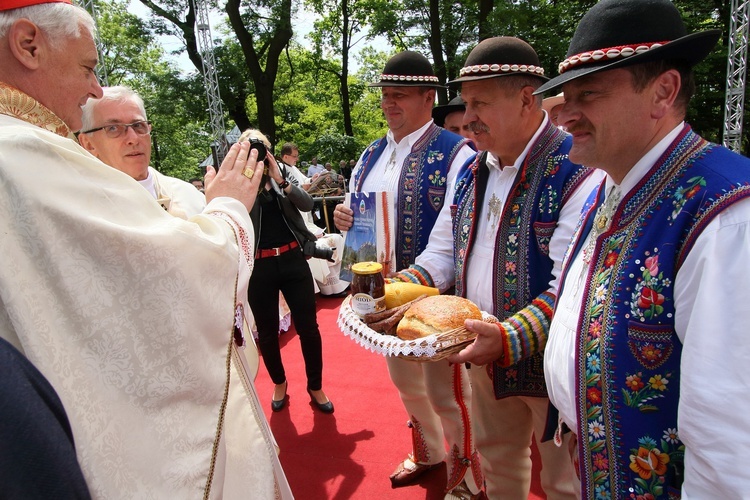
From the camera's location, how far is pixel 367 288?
6.41 feet

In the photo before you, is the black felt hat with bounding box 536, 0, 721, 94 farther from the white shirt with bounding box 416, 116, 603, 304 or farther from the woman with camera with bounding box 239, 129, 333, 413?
the woman with camera with bounding box 239, 129, 333, 413

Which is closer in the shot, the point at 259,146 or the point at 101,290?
the point at 101,290

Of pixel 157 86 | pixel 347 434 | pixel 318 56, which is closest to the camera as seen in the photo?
pixel 347 434

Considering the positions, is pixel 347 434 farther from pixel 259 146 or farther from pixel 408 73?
pixel 408 73

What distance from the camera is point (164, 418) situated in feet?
3.89

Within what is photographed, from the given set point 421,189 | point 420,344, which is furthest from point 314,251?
point 420,344

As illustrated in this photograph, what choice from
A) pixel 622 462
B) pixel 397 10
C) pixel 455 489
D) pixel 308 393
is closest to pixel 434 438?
pixel 455 489

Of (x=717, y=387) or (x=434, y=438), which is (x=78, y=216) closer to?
(x=717, y=387)

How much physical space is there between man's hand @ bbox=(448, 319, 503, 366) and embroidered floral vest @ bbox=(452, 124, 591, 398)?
0.32 meters

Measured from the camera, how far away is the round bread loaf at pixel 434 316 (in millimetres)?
1716

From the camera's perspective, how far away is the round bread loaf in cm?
172

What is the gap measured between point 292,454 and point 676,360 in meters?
2.83

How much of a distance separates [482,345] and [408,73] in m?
1.80

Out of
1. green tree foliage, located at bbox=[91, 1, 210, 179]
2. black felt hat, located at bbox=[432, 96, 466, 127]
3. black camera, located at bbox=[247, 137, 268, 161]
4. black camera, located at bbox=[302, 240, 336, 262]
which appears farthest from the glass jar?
green tree foliage, located at bbox=[91, 1, 210, 179]
